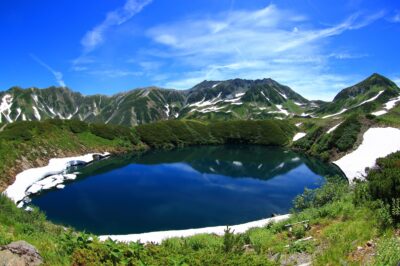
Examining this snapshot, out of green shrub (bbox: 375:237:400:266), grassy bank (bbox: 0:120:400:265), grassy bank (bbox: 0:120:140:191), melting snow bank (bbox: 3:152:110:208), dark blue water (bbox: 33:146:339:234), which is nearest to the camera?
green shrub (bbox: 375:237:400:266)

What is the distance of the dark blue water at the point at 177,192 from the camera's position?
41.0m

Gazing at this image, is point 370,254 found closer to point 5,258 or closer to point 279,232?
point 279,232

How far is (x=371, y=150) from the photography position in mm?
74312

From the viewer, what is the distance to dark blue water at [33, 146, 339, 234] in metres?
41.0

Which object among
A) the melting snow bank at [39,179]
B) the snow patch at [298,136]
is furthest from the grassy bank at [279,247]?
the snow patch at [298,136]

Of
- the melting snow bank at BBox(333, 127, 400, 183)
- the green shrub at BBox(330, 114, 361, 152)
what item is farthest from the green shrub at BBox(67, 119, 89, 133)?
the green shrub at BBox(330, 114, 361, 152)

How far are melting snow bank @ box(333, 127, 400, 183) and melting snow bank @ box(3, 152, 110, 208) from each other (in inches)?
2228

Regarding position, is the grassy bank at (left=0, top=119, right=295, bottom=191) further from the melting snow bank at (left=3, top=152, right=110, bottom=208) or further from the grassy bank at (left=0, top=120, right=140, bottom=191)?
the melting snow bank at (left=3, top=152, right=110, bottom=208)

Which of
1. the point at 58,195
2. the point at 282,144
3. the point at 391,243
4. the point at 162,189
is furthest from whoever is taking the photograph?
the point at 282,144

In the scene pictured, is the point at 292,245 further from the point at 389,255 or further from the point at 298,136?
the point at 298,136

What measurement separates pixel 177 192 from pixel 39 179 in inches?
1143

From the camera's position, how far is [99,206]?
156 ft

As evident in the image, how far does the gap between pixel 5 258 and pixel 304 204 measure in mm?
25665

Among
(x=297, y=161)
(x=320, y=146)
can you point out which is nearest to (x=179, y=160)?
(x=297, y=161)
